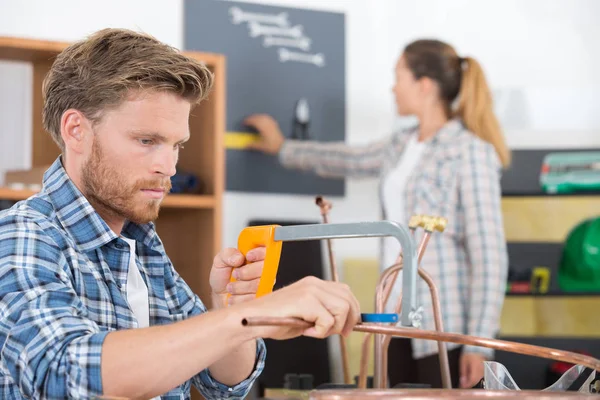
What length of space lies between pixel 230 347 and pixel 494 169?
2103mm

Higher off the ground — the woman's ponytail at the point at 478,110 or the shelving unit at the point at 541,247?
the woman's ponytail at the point at 478,110

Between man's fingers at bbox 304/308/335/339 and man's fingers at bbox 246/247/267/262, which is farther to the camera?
man's fingers at bbox 246/247/267/262

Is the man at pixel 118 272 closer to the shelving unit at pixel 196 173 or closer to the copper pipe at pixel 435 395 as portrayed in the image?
the copper pipe at pixel 435 395

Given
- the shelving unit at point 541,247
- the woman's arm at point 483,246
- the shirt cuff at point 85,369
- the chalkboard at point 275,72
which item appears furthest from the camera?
the shelving unit at point 541,247

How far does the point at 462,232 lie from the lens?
2.94 m

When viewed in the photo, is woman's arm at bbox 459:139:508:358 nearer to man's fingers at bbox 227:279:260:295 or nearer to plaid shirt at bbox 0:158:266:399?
plaid shirt at bbox 0:158:266:399

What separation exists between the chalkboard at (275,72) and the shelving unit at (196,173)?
0.33 meters

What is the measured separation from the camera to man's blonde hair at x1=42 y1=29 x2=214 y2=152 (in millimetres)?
1335

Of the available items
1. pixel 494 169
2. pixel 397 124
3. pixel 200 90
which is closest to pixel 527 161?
pixel 397 124

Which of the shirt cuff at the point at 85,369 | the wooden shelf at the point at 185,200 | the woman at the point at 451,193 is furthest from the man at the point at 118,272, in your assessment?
the woman at the point at 451,193

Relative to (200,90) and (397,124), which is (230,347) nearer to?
(200,90)

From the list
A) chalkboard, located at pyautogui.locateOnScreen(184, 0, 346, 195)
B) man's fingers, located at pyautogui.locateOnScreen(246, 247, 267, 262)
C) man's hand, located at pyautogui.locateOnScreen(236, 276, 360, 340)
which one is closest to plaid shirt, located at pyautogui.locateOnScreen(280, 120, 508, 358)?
chalkboard, located at pyautogui.locateOnScreen(184, 0, 346, 195)

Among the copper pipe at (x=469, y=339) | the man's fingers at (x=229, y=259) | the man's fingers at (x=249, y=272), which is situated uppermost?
the man's fingers at (x=229, y=259)

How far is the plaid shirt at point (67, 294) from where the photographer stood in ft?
3.36
